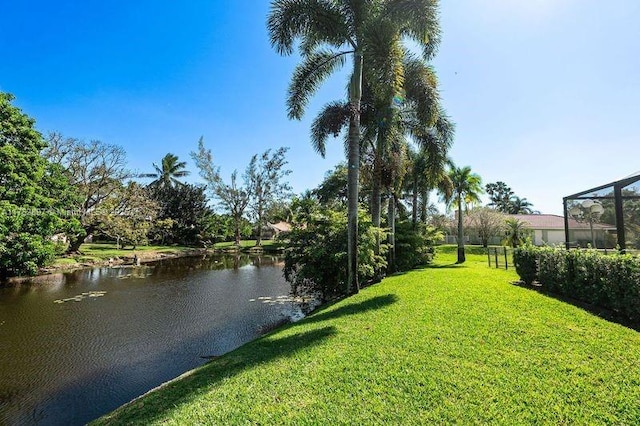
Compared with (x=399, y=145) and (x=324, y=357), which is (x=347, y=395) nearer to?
(x=324, y=357)

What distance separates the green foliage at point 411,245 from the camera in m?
16.5

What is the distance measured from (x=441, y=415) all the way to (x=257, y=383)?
2346mm

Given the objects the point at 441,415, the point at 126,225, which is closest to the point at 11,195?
the point at 126,225

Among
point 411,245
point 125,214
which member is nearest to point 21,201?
point 125,214

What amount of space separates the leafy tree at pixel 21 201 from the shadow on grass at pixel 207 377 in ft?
49.1

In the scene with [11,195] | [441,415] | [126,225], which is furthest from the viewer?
[126,225]

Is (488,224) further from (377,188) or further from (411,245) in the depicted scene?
(377,188)

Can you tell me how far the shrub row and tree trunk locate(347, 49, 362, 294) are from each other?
17.8 ft

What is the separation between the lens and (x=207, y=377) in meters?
4.91

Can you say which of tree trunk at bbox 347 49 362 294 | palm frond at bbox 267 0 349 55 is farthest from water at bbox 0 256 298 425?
palm frond at bbox 267 0 349 55

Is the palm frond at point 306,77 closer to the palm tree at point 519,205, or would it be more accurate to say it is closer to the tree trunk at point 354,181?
the tree trunk at point 354,181

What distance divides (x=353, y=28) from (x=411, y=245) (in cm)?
1081

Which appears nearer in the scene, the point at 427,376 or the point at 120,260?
the point at 427,376

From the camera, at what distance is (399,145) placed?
1327 cm
